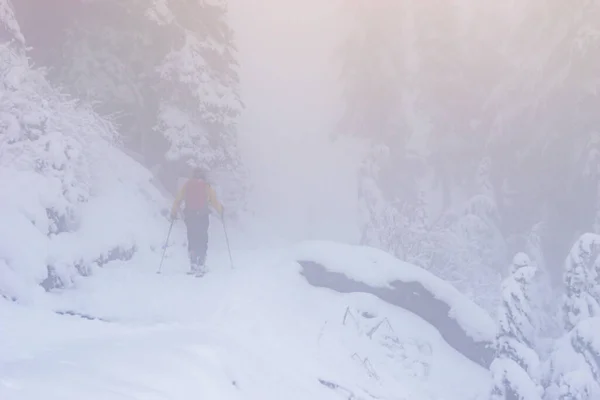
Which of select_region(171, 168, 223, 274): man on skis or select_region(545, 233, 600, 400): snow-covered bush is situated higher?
select_region(171, 168, 223, 274): man on skis

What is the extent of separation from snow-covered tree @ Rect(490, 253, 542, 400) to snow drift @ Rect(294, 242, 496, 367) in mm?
2073

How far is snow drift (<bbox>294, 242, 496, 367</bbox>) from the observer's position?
1215cm

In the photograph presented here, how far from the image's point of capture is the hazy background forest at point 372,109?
17.4 meters

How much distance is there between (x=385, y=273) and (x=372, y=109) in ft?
52.1

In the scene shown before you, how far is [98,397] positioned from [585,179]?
66.9 feet

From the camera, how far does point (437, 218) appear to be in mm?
24266

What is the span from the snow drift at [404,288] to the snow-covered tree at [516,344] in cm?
207

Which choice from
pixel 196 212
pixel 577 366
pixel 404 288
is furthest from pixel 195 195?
pixel 577 366

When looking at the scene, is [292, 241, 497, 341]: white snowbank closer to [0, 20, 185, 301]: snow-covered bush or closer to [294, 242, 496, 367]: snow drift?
[294, 242, 496, 367]: snow drift

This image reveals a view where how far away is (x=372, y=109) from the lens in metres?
27.3

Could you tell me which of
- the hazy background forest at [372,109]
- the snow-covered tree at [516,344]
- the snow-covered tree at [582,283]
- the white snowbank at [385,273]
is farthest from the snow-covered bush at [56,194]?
the snow-covered tree at [582,283]

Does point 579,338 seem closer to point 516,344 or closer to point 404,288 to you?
point 516,344

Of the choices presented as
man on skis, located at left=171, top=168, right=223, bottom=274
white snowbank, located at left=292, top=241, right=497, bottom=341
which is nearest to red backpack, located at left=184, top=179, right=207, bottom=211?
man on skis, located at left=171, top=168, right=223, bottom=274

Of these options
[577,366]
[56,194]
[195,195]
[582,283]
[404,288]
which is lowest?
[577,366]
